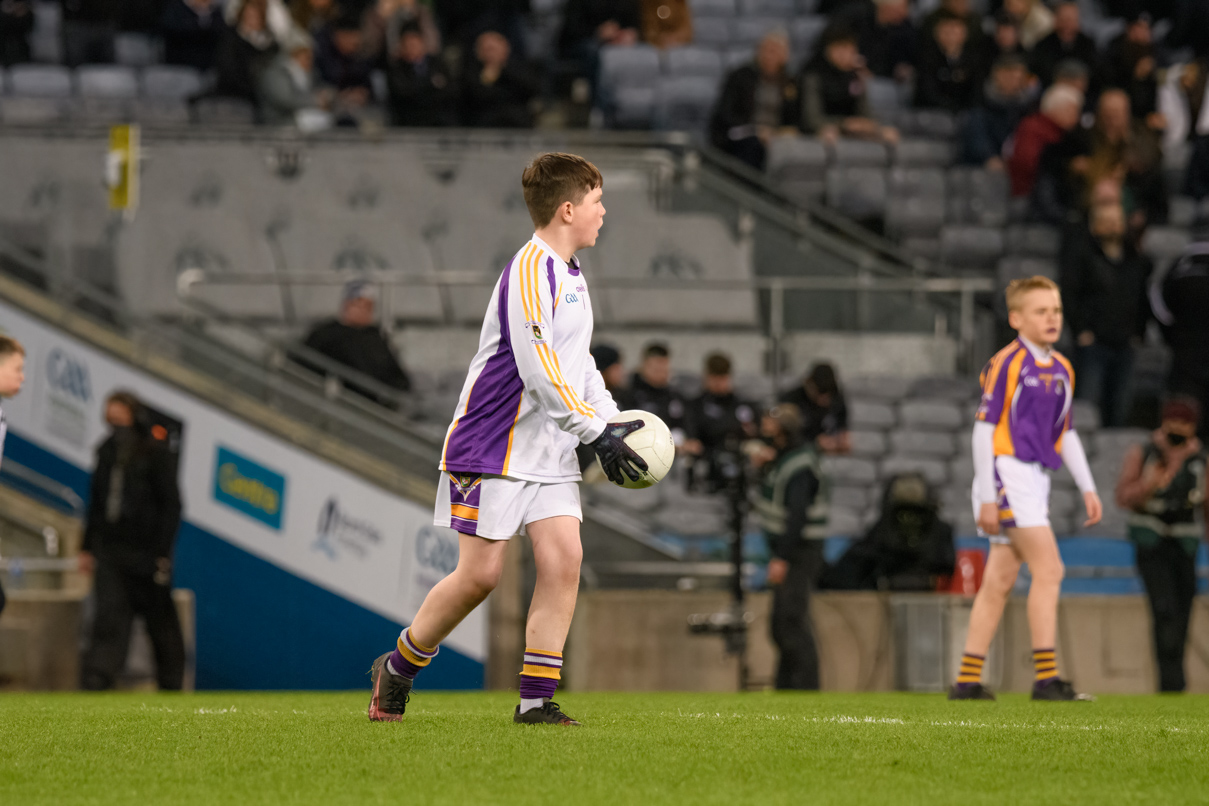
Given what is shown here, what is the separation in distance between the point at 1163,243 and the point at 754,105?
14.2ft

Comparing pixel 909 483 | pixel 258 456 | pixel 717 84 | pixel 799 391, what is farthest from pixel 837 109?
pixel 258 456

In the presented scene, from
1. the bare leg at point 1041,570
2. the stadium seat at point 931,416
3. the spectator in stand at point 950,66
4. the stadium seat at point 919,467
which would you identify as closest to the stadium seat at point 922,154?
the spectator in stand at point 950,66

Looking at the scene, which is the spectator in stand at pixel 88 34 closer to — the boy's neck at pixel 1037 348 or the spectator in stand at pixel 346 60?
the spectator in stand at pixel 346 60

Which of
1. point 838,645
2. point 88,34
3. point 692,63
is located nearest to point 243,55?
point 88,34

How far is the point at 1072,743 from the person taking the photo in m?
6.17

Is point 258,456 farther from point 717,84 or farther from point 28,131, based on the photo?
point 717,84

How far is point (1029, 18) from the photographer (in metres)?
20.6

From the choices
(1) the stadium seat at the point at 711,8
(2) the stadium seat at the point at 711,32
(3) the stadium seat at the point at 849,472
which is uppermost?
(1) the stadium seat at the point at 711,8

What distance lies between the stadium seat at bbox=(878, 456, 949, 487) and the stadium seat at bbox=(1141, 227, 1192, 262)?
3.84 m

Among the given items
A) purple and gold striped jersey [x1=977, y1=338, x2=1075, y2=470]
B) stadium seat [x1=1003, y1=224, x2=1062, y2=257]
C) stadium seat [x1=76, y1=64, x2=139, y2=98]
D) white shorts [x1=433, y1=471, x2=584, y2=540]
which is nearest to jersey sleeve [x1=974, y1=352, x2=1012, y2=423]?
purple and gold striped jersey [x1=977, y1=338, x2=1075, y2=470]

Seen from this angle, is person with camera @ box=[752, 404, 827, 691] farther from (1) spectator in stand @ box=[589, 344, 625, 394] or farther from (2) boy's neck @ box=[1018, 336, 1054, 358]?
(2) boy's neck @ box=[1018, 336, 1054, 358]

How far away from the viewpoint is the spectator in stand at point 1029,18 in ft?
67.1

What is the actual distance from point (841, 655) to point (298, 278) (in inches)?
235

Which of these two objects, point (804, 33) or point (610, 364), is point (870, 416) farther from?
point (804, 33)
